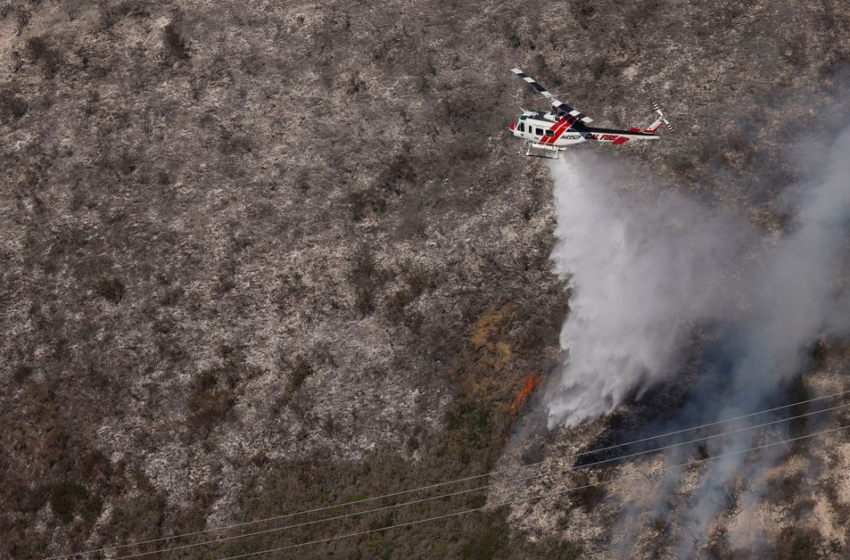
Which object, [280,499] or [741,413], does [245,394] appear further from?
[741,413]

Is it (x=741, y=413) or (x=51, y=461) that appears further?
(x=51, y=461)

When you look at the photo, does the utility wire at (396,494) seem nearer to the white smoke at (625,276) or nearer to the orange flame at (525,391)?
the white smoke at (625,276)

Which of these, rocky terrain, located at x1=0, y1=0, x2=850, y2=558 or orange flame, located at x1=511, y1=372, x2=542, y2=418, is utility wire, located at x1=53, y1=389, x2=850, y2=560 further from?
orange flame, located at x1=511, y1=372, x2=542, y2=418

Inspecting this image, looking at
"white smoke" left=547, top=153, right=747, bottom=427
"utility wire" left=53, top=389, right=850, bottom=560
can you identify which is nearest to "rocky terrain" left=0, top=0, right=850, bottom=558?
"utility wire" left=53, top=389, right=850, bottom=560

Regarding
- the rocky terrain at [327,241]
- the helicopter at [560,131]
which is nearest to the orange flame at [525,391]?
the rocky terrain at [327,241]

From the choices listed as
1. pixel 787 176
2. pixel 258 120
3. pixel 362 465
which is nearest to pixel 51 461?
pixel 362 465

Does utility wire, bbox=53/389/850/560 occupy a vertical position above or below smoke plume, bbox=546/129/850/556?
below
